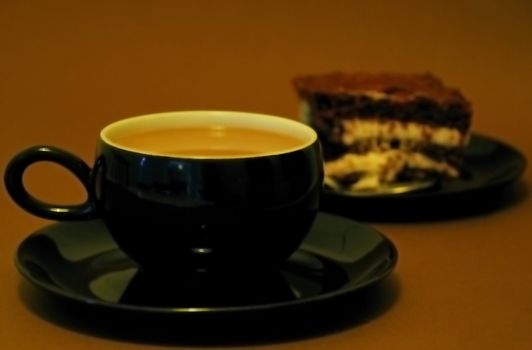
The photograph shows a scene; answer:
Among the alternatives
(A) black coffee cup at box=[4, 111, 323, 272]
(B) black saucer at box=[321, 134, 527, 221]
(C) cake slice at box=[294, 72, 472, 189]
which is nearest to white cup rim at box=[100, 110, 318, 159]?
(A) black coffee cup at box=[4, 111, 323, 272]

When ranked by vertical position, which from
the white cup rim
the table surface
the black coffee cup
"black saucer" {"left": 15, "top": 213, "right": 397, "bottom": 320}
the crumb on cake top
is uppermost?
the white cup rim

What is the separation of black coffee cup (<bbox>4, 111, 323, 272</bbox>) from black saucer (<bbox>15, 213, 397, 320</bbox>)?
17 mm

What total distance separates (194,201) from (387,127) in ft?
1.66

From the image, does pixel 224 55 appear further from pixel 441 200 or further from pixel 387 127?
pixel 441 200

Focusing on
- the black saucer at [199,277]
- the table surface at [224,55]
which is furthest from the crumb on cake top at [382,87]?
the black saucer at [199,277]

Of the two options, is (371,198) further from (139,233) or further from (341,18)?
Result: (341,18)

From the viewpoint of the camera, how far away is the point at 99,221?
0.96 meters

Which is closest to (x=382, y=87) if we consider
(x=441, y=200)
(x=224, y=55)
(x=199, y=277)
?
(x=441, y=200)

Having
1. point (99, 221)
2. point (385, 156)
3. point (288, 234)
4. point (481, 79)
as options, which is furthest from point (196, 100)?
point (288, 234)

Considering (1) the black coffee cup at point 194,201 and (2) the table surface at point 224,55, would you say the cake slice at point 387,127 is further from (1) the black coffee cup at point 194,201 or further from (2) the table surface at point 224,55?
(1) the black coffee cup at point 194,201

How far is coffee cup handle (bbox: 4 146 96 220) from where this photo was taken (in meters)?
0.84

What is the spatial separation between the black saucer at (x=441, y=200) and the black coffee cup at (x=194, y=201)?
22cm

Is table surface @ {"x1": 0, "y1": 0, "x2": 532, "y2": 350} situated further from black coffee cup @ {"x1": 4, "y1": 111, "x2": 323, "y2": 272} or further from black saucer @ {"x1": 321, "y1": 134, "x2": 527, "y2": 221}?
black coffee cup @ {"x1": 4, "y1": 111, "x2": 323, "y2": 272}

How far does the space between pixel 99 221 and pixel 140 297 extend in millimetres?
166
